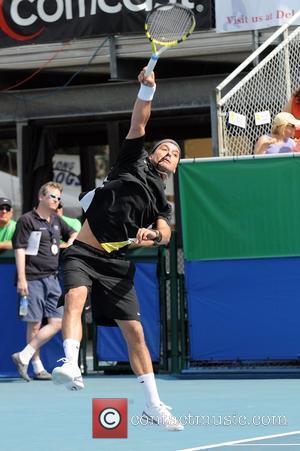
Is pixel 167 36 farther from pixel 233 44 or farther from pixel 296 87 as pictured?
pixel 233 44

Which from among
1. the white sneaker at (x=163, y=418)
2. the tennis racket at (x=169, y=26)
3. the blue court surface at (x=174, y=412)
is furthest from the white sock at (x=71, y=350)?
the tennis racket at (x=169, y=26)

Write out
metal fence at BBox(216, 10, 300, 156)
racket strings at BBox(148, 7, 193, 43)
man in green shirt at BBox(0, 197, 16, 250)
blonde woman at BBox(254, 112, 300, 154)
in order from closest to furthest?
racket strings at BBox(148, 7, 193, 43), blonde woman at BBox(254, 112, 300, 154), metal fence at BBox(216, 10, 300, 156), man in green shirt at BBox(0, 197, 16, 250)

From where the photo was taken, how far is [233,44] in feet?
51.4

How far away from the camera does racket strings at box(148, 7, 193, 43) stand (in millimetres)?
8223

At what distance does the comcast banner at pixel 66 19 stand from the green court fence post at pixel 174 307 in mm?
3846

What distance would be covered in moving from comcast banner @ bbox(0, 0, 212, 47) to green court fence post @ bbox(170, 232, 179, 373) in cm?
385

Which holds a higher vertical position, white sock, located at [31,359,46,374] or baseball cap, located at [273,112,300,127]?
baseball cap, located at [273,112,300,127]

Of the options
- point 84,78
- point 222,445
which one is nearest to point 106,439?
point 222,445

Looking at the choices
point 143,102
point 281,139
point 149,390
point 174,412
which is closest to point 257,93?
point 281,139

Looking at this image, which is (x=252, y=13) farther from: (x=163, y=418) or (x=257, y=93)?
(x=163, y=418)

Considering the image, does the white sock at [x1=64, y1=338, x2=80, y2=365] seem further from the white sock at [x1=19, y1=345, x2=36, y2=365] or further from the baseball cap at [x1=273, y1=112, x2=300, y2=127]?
the baseball cap at [x1=273, y1=112, x2=300, y2=127]

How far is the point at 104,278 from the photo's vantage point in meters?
8.12

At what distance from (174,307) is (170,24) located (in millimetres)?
5064

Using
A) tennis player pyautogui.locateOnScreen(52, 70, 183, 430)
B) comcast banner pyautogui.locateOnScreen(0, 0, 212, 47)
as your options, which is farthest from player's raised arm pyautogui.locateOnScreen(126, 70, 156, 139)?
comcast banner pyautogui.locateOnScreen(0, 0, 212, 47)
